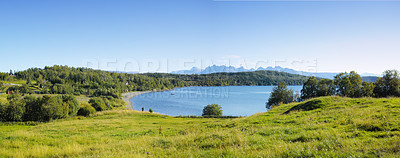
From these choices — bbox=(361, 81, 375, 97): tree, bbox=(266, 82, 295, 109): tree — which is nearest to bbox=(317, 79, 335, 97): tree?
bbox=(361, 81, 375, 97): tree

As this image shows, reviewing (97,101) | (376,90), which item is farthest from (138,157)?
(97,101)

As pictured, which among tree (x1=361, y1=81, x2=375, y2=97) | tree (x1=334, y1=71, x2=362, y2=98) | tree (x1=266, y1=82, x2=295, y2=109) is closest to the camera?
tree (x1=361, y1=81, x2=375, y2=97)

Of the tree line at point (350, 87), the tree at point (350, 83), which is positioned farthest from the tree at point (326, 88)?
the tree at point (350, 83)

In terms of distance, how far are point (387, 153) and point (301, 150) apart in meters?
1.97

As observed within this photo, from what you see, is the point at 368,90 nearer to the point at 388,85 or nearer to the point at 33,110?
the point at 388,85

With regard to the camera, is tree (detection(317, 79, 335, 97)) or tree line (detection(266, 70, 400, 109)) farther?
tree (detection(317, 79, 335, 97))

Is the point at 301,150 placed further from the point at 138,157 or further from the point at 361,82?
the point at 361,82

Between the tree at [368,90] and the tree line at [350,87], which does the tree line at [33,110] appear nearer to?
the tree line at [350,87]

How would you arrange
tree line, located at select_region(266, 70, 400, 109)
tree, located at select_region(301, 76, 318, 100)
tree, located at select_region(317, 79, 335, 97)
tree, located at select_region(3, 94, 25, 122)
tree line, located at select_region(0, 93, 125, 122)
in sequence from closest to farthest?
tree, located at select_region(3, 94, 25, 122) → tree line, located at select_region(0, 93, 125, 122) → tree line, located at select_region(266, 70, 400, 109) → tree, located at select_region(317, 79, 335, 97) → tree, located at select_region(301, 76, 318, 100)

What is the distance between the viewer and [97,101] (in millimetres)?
88312

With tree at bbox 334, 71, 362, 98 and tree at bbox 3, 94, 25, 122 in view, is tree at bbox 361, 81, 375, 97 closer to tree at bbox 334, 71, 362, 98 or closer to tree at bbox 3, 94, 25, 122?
tree at bbox 334, 71, 362, 98

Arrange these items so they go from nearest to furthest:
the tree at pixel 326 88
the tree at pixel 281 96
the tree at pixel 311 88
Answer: the tree at pixel 326 88 < the tree at pixel 311 88 < the tree at pixel 281 96

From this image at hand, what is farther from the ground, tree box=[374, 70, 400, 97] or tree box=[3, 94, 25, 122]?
tree box=[374, 70, 400, 97]

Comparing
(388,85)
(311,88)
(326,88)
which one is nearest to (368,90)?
(388,85)
